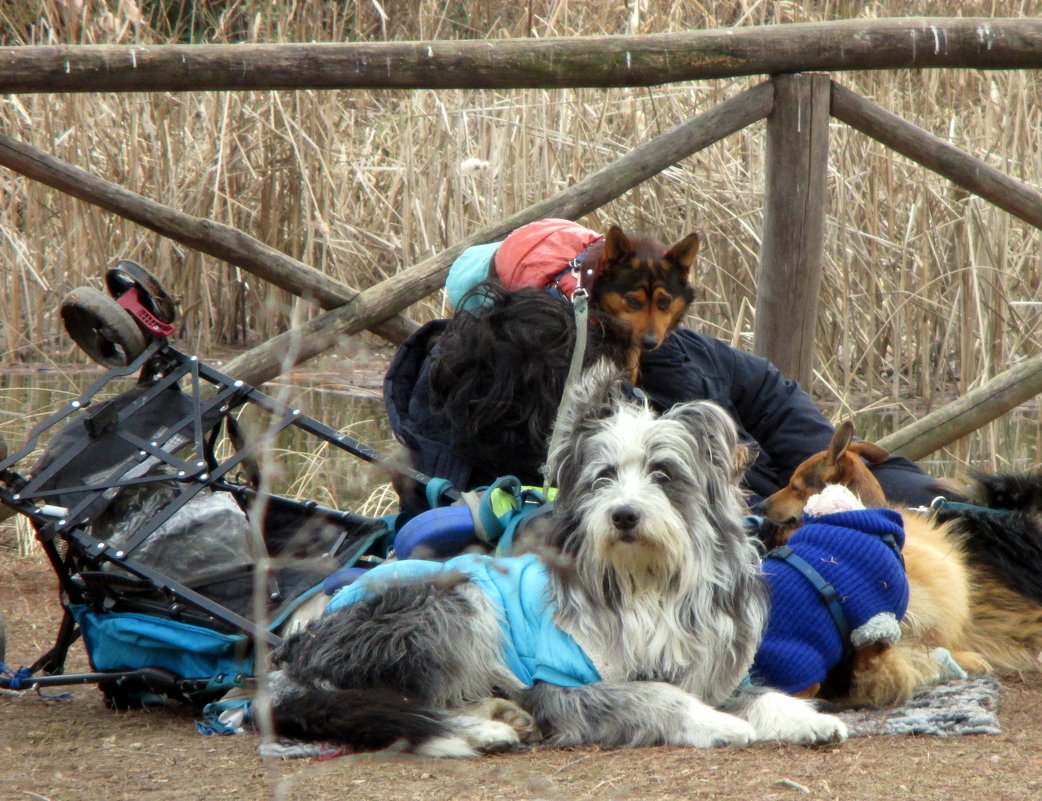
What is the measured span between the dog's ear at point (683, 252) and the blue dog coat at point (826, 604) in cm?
161

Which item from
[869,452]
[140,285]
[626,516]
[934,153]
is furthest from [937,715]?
[934,153]

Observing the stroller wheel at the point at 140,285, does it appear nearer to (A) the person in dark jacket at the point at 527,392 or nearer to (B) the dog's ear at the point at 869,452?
(A) the person in dark jacket at the point at 527,392

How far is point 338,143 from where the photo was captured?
7395mm

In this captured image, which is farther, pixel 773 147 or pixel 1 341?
pixel 1 341

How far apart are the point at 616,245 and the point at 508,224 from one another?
53 centimetres

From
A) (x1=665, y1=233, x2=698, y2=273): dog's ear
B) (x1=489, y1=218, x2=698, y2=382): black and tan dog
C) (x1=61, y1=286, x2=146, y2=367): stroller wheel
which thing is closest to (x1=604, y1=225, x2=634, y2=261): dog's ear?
(x1=489, y1=218, x2=698, y2=382): black and tan dog

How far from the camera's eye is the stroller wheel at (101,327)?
346cm

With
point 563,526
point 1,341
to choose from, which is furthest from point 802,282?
point 1,341

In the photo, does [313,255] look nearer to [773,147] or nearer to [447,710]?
[773,147]

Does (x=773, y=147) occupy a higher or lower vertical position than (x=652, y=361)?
higher

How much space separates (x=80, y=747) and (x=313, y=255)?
420cm

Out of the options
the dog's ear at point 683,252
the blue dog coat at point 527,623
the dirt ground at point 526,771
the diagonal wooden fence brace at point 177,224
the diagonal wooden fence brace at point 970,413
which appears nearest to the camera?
the dirt ground at point 526,771

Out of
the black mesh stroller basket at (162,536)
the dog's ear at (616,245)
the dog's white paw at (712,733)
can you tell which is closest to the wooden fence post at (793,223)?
the dog's ear at (616,245)

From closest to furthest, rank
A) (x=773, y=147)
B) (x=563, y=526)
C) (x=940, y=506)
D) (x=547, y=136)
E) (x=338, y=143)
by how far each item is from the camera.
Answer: (x=563, y=526), (x=940, y=506), (x=773, y=147), (x=547, y=136), (x=338, y=143)
